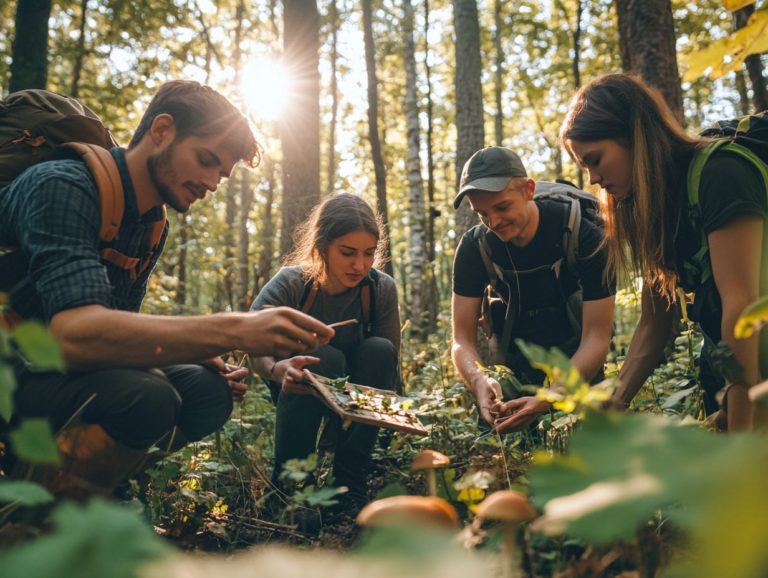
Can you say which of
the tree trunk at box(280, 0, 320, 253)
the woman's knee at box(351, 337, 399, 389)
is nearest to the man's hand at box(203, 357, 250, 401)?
the woman's knee at box(351, 337, 399, 389)

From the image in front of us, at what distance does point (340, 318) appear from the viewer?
13.1 feet

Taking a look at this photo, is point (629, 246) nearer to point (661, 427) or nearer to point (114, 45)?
point (661, 427)

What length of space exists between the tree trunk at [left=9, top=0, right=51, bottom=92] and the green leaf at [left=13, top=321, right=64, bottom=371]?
5.68 meters

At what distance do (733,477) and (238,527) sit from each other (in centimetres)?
250

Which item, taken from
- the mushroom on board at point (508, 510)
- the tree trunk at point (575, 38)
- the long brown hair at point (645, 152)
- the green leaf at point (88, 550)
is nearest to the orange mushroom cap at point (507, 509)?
the mushroom on board at point (508, 510)

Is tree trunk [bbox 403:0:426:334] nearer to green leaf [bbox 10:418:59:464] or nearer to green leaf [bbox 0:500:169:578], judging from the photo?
Result: green leaf [bbox 10:418:59:464]

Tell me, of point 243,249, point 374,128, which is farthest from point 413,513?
point 243,249

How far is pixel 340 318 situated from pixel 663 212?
211 cm

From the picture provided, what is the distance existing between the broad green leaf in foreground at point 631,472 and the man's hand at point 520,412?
208 cm

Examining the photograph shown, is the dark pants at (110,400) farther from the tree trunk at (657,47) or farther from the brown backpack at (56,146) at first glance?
the tree trunk at (657,47)

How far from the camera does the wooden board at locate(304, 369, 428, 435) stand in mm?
2682

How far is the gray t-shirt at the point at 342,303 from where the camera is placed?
3.85 meters

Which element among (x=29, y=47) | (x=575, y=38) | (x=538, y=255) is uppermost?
(x=575, y=38)

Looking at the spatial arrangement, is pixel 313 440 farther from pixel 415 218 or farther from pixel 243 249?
pixel 243 249
